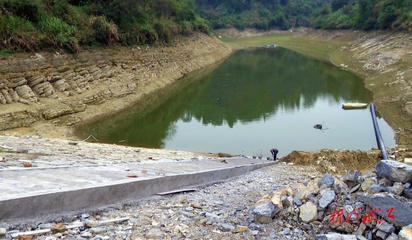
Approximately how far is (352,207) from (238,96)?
79.7ft

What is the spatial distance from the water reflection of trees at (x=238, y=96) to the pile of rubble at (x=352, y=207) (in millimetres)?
12509

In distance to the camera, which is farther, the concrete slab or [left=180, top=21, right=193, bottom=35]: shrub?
[left=180, top=21, right=193, bottom=35]: shrub

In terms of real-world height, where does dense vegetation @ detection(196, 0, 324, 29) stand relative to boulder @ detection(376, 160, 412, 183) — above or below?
above

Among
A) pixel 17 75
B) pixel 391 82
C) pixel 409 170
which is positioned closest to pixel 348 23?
pixel 391 82

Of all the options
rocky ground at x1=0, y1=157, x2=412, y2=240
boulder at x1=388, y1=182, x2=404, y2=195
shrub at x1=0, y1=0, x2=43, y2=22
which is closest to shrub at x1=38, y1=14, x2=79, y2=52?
shrub at x1=0, y1=0, x2=43, y2=22

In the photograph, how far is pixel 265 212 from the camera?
496 centimetres

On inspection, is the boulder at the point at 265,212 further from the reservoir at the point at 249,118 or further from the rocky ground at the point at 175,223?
the reservoir at the point at 249,118

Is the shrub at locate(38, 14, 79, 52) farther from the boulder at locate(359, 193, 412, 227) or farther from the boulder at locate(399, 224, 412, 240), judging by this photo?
the boulder at locate(399, 224, 412, 240)

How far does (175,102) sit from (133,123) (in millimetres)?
6701

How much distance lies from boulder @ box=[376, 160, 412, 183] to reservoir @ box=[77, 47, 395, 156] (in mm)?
10549

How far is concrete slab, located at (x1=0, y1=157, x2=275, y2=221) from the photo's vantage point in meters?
4.07

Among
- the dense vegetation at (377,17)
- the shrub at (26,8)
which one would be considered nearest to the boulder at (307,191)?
the shrub at (26,8)

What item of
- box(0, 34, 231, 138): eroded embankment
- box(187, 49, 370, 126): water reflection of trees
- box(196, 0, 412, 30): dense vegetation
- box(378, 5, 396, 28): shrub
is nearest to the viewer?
box(0, 34, 231, 138): eroded embankment

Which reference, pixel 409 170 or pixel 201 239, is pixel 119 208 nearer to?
pixel 201 239
